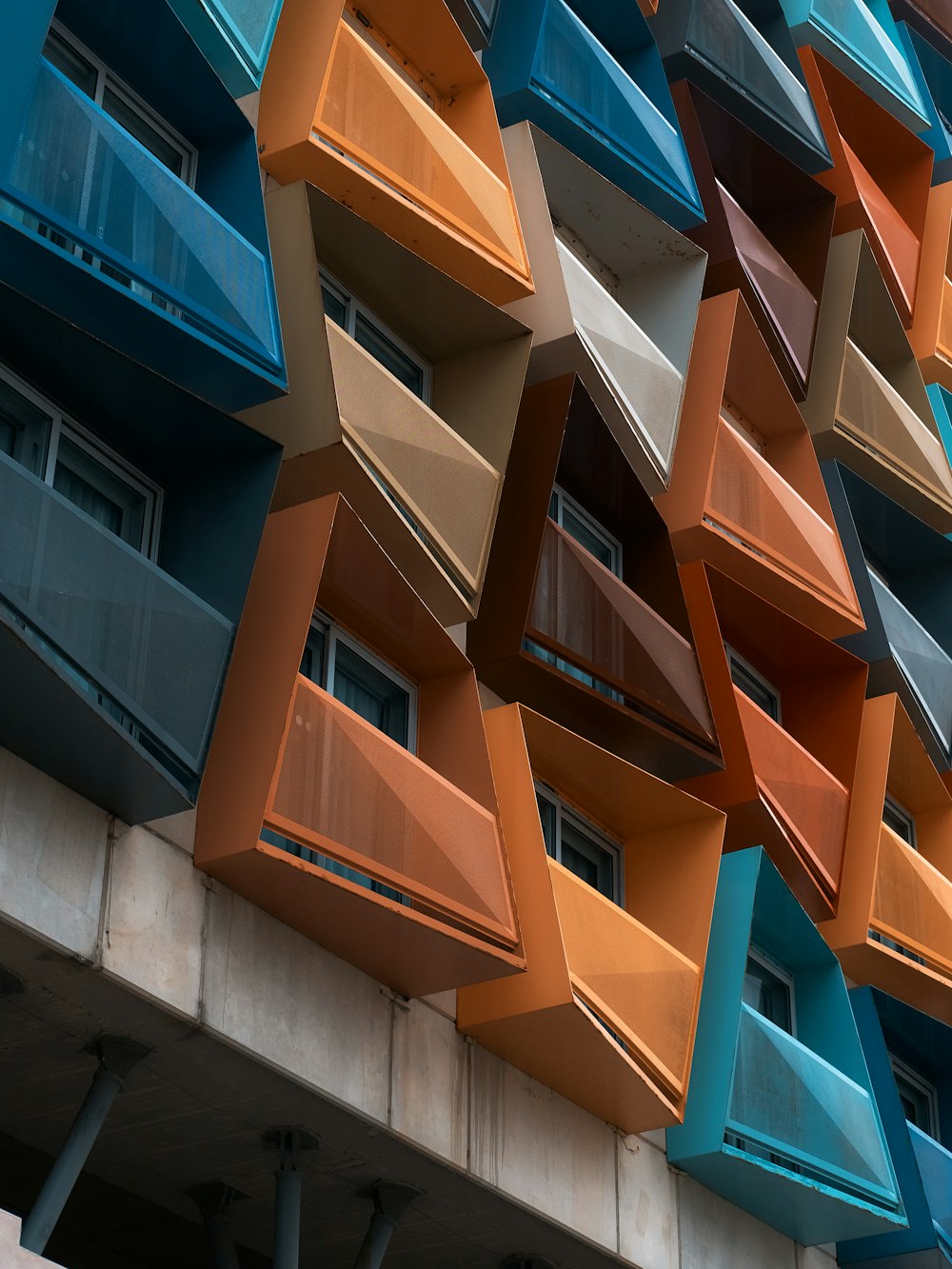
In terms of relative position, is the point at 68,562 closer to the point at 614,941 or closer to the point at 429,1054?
the point at 429,1054

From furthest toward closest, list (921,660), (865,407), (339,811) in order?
(865,407), (921,660), (339,811)

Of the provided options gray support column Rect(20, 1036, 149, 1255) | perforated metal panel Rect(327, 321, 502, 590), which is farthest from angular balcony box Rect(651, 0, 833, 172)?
gray support column Rect(20, 1036, 149, 1255)

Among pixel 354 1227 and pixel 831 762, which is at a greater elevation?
pixel 831 762

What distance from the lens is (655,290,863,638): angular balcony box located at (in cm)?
2308

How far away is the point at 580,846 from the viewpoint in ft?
63.8

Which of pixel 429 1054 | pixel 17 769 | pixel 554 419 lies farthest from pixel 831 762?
pixel 17 769

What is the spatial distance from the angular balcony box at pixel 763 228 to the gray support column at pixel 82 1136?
50.4ft

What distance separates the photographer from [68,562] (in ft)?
40.7

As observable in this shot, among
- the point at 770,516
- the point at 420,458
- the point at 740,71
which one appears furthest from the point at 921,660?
the point at 420,458

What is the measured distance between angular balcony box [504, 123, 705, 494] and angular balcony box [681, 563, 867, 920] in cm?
188

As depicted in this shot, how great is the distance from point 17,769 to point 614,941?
6.07m

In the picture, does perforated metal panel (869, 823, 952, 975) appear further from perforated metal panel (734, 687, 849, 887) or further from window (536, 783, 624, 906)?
window (536, 783, 624, 906)

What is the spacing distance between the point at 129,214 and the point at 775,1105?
401 inches

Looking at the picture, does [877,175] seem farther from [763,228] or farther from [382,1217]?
[382,1217]
